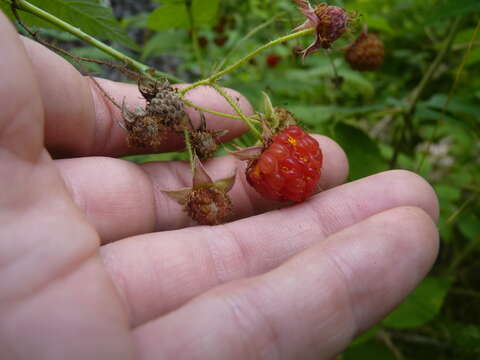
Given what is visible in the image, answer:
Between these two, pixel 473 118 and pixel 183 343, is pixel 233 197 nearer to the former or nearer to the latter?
pixel 183 343

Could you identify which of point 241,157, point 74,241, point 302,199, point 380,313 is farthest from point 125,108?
point 380,313

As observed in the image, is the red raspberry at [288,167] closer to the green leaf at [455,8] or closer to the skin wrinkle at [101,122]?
the skin wrinkle at [101,122]

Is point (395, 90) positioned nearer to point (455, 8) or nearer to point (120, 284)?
point (455, 8)

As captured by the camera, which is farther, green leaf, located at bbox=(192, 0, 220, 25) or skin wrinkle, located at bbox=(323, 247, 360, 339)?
green leaf, located at bbox=(192, 0, 220, 25)

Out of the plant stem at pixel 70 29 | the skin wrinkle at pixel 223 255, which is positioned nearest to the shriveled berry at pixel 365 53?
the plant stem at pixel 70 29

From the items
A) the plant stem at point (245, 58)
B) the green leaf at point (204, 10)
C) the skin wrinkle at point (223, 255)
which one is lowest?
the skin wrinkle at point (223, 255)

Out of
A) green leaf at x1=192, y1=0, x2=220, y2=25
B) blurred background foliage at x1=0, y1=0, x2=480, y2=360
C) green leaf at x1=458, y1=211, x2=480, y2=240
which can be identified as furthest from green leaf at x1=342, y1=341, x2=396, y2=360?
green leaf at x1=192, y1=0, x2=220, y2=25

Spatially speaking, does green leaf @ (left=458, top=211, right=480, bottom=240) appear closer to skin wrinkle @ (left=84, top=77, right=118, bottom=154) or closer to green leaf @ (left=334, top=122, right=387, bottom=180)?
green leaf @ (left=334, top=122, right=387, bottom=180)
